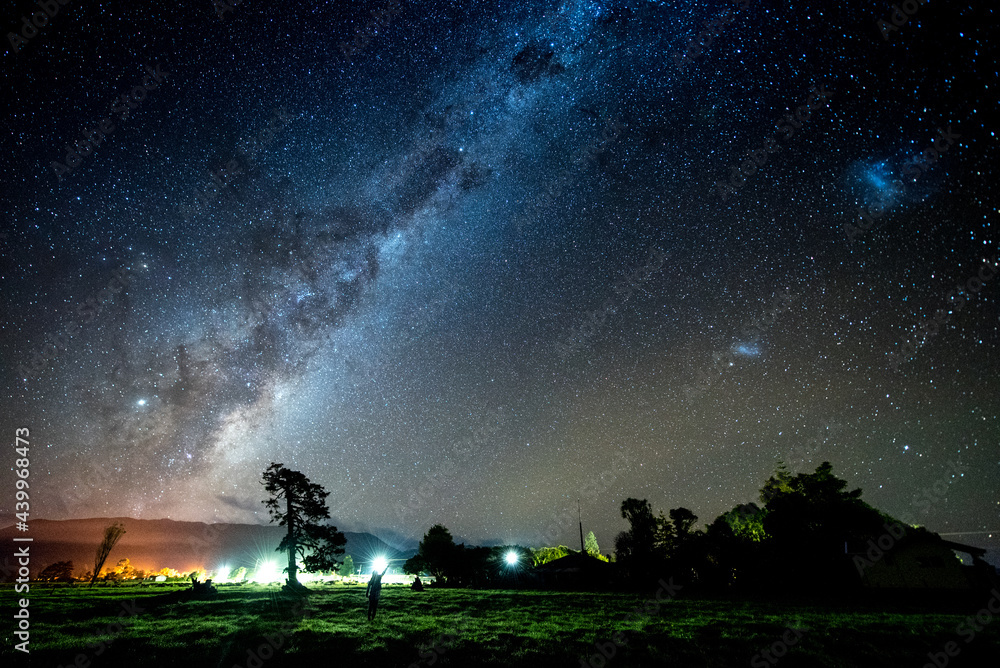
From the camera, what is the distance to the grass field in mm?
11508

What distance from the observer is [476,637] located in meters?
14.2

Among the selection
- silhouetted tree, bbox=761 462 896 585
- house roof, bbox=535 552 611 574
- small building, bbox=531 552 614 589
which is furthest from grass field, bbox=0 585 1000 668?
house roof, bbox=535 552 611 574

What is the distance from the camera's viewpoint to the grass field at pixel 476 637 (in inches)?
453

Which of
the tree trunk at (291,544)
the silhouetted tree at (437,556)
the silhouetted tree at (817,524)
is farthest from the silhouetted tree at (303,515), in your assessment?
the silhouetted tree at (817,524)

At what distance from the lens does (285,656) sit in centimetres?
1172

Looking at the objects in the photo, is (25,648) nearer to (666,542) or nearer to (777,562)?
(777,562)

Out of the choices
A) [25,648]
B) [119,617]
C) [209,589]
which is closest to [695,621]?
[25,648]

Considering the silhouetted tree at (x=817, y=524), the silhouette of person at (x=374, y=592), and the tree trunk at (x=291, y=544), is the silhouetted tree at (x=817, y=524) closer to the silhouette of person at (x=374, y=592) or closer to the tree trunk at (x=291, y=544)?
the silhouette of person at (x=374, y=592)

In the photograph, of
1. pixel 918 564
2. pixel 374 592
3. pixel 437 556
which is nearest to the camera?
pixel 374 592

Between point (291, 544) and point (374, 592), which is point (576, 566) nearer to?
point (291, 544)

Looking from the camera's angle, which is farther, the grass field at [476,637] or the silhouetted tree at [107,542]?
the silhouetted tree at [107,542]

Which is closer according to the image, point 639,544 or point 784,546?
point 784,546

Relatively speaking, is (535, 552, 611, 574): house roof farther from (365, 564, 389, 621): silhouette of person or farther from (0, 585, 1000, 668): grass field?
(365, 564, 389, 621): silhouette of person

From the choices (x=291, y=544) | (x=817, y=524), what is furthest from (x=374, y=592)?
(x=817, y=524)
